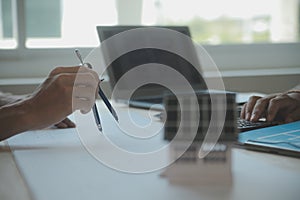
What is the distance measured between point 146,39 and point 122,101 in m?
0.23

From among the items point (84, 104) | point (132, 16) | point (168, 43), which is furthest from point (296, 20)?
point (84, 104)

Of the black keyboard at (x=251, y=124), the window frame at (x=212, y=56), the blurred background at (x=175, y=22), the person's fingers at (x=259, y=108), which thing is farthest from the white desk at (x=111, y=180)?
the window frame at (x=212, y=56)

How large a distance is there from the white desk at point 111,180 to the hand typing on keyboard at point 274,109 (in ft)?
0.95

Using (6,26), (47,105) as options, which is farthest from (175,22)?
(47,105)

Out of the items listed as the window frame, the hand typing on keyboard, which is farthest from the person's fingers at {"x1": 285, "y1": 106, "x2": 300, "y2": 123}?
the window frame

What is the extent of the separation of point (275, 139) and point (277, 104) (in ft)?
0.85

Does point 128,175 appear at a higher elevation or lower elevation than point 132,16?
lower

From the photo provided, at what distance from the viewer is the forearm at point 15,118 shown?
966 mm

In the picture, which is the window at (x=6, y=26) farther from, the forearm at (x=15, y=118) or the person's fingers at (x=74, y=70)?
the forearm at (x=15, y=118)

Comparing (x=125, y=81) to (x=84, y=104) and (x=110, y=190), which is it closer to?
(x=84, y=104)

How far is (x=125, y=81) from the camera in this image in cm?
162

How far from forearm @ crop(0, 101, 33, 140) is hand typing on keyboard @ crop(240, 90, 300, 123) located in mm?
491

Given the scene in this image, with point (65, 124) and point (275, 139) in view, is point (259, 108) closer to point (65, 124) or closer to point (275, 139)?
point (275, 139)

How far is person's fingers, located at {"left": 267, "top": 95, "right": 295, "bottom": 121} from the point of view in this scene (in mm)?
1148
